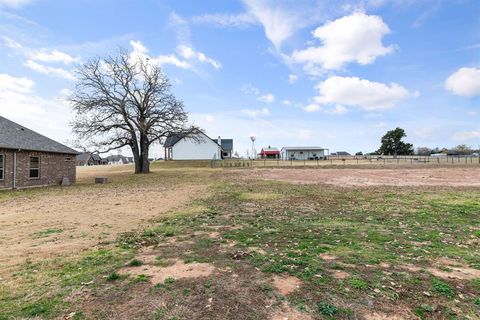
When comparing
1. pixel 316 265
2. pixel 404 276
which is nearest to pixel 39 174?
pixel 316 265

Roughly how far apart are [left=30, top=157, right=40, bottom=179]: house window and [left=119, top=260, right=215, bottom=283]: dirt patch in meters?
18.4

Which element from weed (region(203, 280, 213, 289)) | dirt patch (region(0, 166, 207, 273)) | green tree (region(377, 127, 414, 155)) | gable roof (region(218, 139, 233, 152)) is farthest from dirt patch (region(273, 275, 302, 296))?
green tree (region(377, 127, 414, 155))

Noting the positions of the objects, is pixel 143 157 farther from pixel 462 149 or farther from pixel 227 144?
pixel 462 149

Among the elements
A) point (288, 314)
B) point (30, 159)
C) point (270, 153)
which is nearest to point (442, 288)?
point (288, 314)

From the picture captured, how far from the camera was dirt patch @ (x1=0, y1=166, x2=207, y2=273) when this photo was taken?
19.4ft

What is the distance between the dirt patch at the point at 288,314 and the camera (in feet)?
10.6

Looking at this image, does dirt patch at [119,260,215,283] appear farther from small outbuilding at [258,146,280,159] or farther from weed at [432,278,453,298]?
small outbuilding at [258,146,280,159]

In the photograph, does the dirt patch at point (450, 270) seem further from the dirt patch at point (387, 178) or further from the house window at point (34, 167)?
the house window at point (34, 167)

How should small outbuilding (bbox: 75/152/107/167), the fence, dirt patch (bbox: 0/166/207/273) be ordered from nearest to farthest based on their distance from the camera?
1. dirt patch (bbox: 0/166/207/273)
2. the fence
3. small outbuilding (bbox: 75/152/107/167)

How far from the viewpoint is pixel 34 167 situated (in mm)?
19062

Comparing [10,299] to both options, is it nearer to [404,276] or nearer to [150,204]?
[404,276]

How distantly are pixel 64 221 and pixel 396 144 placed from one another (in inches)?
3575

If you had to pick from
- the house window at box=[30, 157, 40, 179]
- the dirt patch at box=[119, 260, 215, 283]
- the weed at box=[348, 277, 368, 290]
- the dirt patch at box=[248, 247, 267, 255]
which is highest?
the house window at box=[30, 157, 40, 179]

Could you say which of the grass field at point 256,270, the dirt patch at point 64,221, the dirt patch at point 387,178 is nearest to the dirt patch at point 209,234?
the grass field at point 256,270
